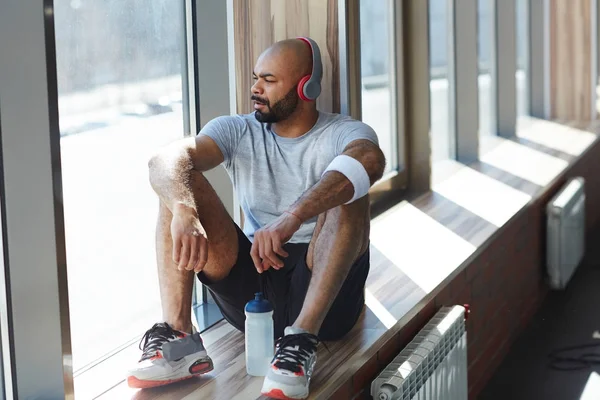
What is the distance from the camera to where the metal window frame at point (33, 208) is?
5.74ft

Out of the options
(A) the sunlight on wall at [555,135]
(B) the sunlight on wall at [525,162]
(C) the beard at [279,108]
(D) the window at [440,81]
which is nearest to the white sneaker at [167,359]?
(C) the beard at [279,108]

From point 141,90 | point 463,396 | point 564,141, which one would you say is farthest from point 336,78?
point 564,141

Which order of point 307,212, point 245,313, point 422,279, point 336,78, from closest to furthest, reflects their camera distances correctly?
point 307,212 < point 245,313 < point 336,78 < point 422,279

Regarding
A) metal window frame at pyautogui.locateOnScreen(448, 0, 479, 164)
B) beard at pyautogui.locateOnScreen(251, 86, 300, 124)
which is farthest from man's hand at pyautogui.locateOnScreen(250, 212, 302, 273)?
metal window frame at pyautogui.locateOnScreen(448, 0, 479, 164)

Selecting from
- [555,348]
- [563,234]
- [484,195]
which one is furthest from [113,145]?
[563,234]

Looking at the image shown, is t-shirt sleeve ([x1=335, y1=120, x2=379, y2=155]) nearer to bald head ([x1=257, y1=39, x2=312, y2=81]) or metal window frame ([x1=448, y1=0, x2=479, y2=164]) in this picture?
bald head ([x1=257, y1=39, x2=312, y2=81])

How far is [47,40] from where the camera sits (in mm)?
1761

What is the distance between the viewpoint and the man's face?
2270mm

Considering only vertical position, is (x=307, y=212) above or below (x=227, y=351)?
above

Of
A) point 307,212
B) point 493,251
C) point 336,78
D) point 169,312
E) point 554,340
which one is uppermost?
point 336,78

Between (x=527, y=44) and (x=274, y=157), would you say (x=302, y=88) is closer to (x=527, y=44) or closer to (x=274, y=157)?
(x=274, y=157)

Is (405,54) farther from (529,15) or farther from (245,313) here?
(529,15)

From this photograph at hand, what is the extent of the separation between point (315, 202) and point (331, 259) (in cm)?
17

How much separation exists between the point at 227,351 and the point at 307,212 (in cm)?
49
